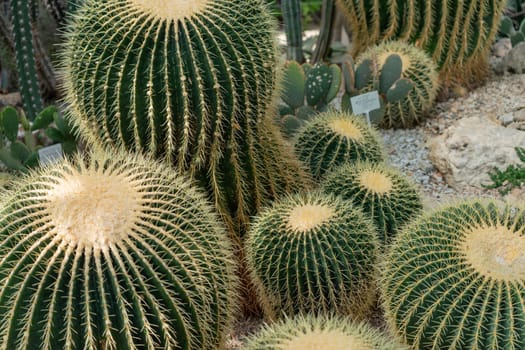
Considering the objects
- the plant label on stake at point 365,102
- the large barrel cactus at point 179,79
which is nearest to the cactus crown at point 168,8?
the large barrel cactus at point 179,79

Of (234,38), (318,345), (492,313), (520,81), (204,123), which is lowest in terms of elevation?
(520,81)

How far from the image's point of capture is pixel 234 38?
7.55 ft

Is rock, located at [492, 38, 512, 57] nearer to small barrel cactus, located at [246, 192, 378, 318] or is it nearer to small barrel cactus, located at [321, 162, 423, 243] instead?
small barrel cactus, located at [321, 162, 423, 243]

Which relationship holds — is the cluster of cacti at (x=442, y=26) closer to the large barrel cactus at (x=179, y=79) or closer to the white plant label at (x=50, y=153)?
the large barrel cactus at (x=179, y=79)

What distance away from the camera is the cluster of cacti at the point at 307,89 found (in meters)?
3.28

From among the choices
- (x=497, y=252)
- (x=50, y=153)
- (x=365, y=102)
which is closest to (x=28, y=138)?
(x=50, y=153)

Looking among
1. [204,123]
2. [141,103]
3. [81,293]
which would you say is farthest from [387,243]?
[81,293]

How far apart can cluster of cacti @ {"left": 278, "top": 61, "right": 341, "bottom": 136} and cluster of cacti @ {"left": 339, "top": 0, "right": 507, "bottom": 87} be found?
3.65 feet

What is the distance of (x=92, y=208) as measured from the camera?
1.80m

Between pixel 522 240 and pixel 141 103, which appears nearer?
pixel 522 240

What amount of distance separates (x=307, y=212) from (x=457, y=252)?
52 centimetres

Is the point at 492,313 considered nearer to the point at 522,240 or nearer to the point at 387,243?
the point at 522,240

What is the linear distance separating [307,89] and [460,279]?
1623mm

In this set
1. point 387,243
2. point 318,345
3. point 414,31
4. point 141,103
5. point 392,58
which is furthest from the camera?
point 414,31
